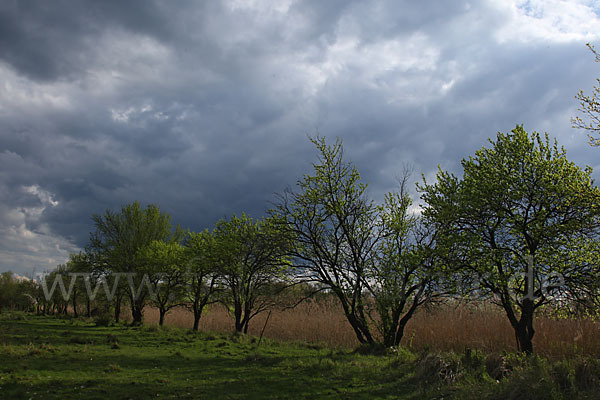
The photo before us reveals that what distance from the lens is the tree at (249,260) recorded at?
62.2 ft

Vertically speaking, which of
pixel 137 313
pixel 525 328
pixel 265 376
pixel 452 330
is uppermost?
pixel 525 328

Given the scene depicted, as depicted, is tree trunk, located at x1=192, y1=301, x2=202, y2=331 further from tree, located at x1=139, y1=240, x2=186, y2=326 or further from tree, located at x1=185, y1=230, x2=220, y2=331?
tree, located at x1=139, y1=240, x2=186, y2=326

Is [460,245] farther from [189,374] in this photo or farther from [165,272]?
[165,272]

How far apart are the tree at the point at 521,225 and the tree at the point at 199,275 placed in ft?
63.1

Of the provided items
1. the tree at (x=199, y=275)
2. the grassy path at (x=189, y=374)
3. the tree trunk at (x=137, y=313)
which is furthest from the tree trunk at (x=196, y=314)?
the grassy path at (x=189, y=374)

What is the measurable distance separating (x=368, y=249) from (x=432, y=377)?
7.91 metres

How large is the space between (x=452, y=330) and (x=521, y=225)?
7.48 metres

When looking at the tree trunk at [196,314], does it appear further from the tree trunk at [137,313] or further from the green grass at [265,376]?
the green grass at [265,376]

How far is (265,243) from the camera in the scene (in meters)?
18.9

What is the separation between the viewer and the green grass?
864cm

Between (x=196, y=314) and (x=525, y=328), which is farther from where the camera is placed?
(x=196, y=314)

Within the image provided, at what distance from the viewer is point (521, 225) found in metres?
Result: 13.3

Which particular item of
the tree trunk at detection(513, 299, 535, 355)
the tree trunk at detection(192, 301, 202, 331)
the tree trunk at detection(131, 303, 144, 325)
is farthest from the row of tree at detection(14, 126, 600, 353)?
the tree trunk at detection(131, 303, 144, 325)

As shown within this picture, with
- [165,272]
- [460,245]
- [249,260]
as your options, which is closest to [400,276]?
[460,245]
